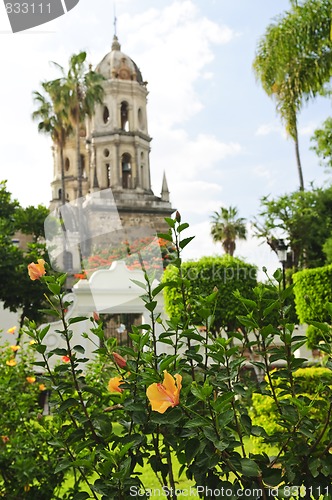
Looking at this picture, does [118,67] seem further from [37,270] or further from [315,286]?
[37,270]

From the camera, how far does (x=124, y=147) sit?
41.0 metres

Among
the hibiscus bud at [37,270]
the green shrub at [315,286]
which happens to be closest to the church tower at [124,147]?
the green shrub at [315,286]

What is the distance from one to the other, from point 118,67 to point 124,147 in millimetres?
6482

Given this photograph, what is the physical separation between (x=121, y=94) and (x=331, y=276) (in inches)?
1202

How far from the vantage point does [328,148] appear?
80.3 feet

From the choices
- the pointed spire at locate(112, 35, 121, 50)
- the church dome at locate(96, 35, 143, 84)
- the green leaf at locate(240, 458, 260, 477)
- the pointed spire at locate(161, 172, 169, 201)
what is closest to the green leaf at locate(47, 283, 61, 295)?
the green leaf at locate(240, 458, 260, 477)

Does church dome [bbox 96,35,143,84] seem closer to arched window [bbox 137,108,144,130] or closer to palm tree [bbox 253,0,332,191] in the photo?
arched window [bbox 137,108,144,130]

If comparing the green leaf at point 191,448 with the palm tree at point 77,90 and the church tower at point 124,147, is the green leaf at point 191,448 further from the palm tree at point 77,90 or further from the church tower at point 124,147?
the church tower at point 124,147

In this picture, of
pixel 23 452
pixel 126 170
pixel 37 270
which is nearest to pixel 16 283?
pixel 23 452

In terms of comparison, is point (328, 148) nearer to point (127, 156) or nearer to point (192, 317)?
point (127, 156)

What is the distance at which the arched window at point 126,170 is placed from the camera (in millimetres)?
41375

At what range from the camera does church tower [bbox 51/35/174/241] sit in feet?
128

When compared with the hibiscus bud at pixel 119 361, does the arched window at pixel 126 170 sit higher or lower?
higher

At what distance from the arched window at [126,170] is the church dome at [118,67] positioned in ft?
20.0
